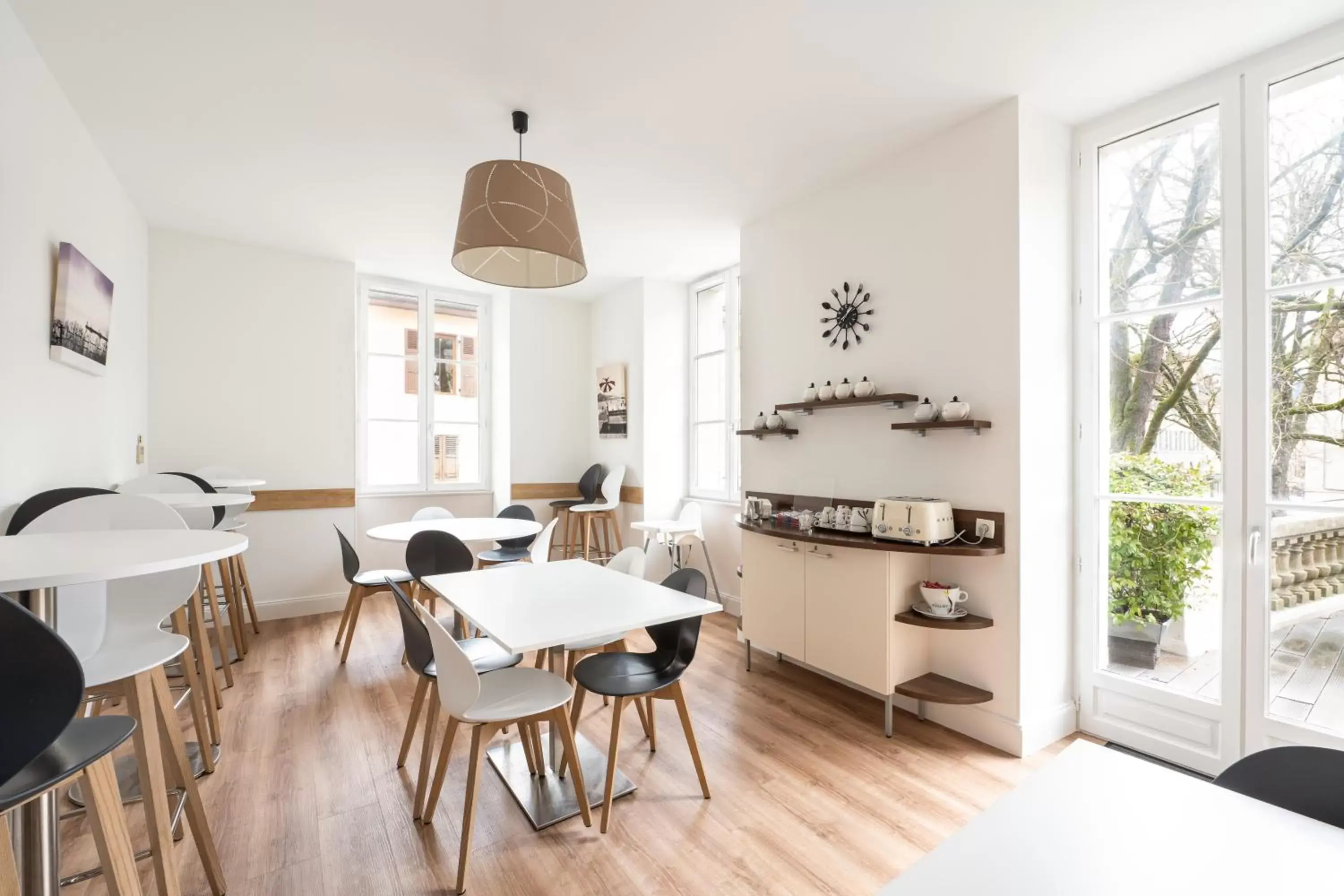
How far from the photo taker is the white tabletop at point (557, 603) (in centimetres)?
183

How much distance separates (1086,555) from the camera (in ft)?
9.07

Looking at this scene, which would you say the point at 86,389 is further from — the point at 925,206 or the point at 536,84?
the point at 925,206

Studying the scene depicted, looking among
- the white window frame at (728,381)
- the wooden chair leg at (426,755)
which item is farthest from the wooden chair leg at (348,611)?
the white window frame at (728,381)

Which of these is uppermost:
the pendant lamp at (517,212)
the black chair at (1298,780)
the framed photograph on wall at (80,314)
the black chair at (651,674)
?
the pendant lamp at (517,212)

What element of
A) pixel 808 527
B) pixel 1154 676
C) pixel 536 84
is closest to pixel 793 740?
pixel 808 527

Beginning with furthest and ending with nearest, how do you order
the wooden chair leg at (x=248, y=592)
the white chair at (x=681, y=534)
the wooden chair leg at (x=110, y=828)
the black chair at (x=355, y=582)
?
1. the white chair at (x=681, y=534)
2. the wooden chair leg at (x=248, y=592)
3. the black chair at (x=355, y=582)
4. the wooden chair leg at (x=110, y=828)

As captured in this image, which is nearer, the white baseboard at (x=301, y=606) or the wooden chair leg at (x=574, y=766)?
the wooden chair leg at (x=574, y=766)

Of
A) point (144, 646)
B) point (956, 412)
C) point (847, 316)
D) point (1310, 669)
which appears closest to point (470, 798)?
point (144, 646)

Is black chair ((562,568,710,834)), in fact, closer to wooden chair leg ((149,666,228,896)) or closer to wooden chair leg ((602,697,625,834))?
wooden chair leg ((602,697,625,834))

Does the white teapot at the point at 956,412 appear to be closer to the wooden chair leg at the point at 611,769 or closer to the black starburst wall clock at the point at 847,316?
the black starburst wall clock at the point at 847,316

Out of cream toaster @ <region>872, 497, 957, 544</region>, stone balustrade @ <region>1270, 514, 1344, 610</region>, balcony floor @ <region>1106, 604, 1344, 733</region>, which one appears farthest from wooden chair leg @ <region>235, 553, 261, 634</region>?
stone balustrade @ <region>1270, 514, 1344, 610</region>

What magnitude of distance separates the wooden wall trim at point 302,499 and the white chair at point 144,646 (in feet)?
9.46

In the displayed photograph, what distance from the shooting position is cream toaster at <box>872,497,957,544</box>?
267 centimetres

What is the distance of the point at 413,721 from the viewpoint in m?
2.42
